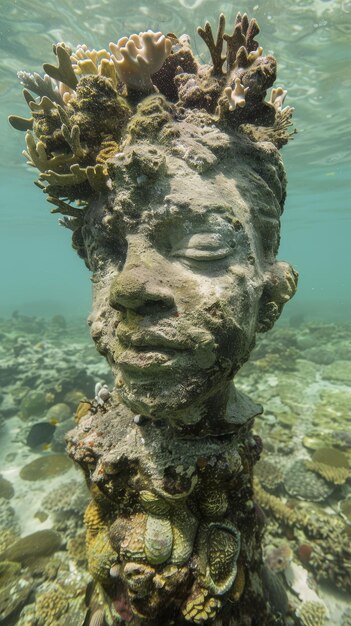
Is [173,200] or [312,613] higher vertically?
[173,200]

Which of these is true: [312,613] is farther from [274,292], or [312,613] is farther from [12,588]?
[274,292]

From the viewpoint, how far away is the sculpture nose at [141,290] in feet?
7.21

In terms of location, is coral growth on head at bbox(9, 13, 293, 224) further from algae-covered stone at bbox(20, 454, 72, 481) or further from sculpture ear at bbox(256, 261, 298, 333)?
algae-covered stone at bbox(20, 454, 72, 481)

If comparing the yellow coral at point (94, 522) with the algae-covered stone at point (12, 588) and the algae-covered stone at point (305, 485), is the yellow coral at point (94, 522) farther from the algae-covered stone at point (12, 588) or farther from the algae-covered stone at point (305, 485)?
the algae-covered stone at point (305, 485)

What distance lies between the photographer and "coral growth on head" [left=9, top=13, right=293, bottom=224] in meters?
2.92

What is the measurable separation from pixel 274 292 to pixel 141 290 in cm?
150

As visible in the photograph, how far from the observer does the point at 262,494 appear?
17.0ft

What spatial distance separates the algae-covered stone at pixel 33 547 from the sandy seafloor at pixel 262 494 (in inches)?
0.7

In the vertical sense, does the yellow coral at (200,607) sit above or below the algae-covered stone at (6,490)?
above

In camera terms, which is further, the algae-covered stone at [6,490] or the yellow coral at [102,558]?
the algae-covered stone at [6,490]

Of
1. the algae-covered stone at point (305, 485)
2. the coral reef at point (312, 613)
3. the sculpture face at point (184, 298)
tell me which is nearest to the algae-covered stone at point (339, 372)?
the algae-covered stone at point (305, 485)

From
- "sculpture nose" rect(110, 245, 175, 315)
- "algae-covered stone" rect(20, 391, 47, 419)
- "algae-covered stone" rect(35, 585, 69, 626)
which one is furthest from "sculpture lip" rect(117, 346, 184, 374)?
"algae-covered stone" rect(20, 391, 47, 419)

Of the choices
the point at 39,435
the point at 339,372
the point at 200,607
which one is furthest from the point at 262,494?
the point at 339,372

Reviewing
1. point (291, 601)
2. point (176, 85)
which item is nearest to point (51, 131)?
point (176, 85)
